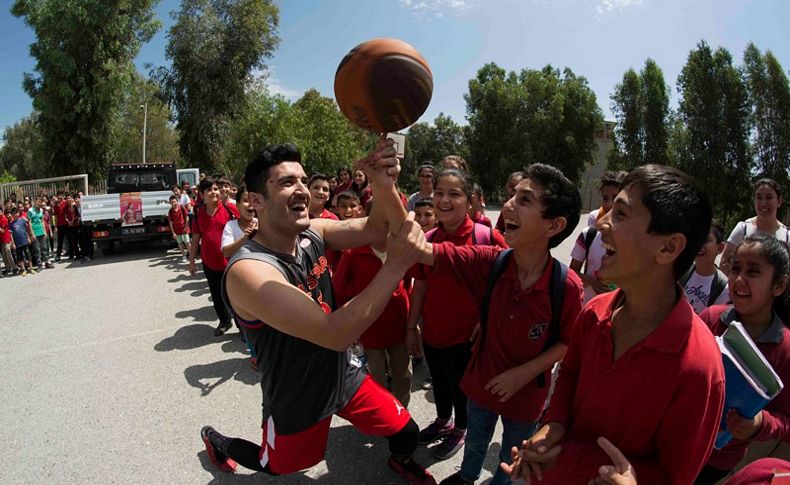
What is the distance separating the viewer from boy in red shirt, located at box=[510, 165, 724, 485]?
4.94ft

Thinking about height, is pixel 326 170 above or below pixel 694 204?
above

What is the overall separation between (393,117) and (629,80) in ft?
114

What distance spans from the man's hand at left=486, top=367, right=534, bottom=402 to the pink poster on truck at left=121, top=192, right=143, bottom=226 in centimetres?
1393

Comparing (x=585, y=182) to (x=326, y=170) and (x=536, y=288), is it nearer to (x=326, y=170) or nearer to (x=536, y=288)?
(x=326, y=170)

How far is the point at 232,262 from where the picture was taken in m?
2.42

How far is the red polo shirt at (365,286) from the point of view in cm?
384

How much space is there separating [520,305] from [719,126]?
30033 millimetres

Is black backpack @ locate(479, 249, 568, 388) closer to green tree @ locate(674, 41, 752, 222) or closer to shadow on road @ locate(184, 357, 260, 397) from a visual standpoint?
shadow on road @ locate(184, 357, 260, 397)

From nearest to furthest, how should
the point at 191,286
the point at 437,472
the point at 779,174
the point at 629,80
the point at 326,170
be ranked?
the point at 437,472, the point at 191,286, the point at 779,174, the point at 326,170, the point at 629,80

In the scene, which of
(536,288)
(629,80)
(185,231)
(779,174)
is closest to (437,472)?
(536,288)

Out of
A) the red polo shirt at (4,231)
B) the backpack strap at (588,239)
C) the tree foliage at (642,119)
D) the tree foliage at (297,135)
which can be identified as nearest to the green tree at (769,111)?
the tree foliage at (642,119)

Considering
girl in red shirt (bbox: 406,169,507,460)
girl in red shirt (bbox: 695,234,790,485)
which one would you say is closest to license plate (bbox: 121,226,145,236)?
girl in red shirt (bbox: 406,169,507,460)

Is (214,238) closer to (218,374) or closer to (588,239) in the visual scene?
(218,374)

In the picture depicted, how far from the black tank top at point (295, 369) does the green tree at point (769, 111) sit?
28.9m
